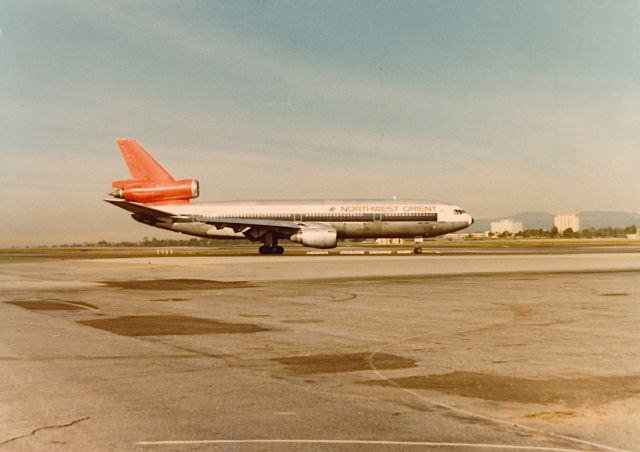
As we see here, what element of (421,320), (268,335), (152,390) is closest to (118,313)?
(268,335)

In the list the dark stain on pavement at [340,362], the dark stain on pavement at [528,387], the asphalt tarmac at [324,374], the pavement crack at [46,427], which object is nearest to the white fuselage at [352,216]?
the asphalt tarmac at [324,374]

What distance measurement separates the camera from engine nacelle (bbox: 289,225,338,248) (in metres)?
45.3

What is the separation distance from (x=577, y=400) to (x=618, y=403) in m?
0.37

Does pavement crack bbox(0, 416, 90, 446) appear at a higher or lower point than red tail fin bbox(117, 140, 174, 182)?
lower

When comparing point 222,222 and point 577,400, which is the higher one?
point 222,222

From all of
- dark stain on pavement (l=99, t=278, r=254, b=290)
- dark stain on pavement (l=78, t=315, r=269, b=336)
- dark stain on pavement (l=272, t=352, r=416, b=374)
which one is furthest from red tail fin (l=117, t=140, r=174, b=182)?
dark stain on pavement (l=272, t=352, r=416, b=374)

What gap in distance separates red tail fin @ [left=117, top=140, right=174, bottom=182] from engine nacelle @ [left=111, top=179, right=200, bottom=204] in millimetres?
550

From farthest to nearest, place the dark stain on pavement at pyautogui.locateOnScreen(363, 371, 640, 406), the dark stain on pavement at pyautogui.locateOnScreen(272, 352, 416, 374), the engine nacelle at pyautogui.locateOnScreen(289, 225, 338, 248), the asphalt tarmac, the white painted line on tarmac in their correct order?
the engine nacelle at pyautogui.locateOnScreen(289, 225, 338, 248)
the dark stain on pavement at pyautogui.locateOnScreen(272, 352, 416, 374)
the dark stain on pavement at pyautogui.locateOnScreen(363, 371, 640, 406)
the asphalt tarmac
the white painted line on tarmac

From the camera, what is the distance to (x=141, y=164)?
53.0 m

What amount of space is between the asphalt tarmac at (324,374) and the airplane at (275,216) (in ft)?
104

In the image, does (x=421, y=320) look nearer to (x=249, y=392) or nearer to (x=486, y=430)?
(x=249, y=392)

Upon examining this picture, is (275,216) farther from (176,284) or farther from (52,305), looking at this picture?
(52,305)

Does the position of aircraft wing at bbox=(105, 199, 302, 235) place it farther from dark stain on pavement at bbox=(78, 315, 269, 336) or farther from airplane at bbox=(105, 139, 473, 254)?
dark stain on pavement at bbox=(78, 315, 269, 336)

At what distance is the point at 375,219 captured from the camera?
160 feet
